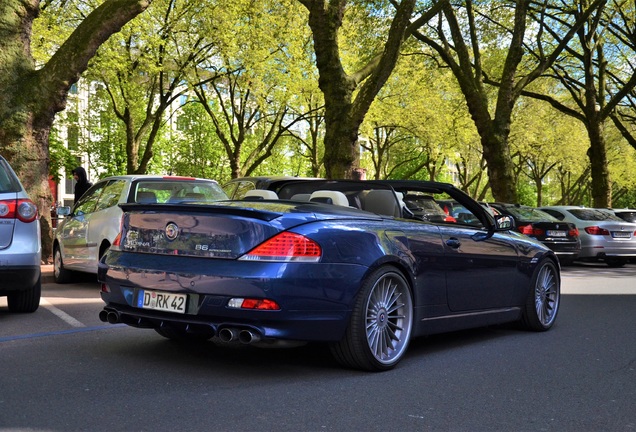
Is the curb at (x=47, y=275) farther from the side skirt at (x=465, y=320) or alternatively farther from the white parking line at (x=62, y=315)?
the side skirt at (x=465, y=320)

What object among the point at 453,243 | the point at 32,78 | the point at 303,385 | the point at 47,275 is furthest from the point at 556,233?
the point at 303,385

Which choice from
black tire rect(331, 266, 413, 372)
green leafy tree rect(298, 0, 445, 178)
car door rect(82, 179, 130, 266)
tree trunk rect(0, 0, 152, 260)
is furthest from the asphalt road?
green leafy tree rect(298, 0, 445, 178)

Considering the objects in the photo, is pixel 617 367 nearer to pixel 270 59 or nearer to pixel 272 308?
pixel 272 308

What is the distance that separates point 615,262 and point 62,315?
1648 centimetres

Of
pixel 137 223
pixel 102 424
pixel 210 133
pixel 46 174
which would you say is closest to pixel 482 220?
pixel 137 223

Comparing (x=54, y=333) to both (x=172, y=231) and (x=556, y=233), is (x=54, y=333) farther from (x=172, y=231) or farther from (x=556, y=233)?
(x=556, y=233)

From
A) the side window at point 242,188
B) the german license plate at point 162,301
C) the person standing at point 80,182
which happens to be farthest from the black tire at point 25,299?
the person standing at point 80,182

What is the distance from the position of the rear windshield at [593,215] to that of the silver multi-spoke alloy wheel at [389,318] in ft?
51.1

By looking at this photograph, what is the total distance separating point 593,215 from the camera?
20703 millimetres

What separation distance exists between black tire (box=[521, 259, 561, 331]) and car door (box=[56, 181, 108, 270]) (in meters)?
6.52

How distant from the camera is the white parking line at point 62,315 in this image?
26.3ft

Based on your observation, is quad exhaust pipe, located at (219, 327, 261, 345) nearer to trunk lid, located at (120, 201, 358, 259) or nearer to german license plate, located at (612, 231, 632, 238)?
trunk lid, located at (120, 201, 358, 259)

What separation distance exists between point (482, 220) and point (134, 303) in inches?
128

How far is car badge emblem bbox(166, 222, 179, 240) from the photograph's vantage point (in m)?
5.59
